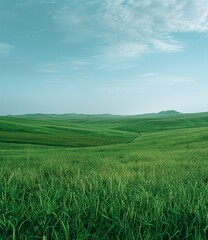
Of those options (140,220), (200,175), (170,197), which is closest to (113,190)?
(170,197)

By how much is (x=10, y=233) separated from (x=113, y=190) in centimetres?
157

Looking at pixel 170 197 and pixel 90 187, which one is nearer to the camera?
pixel 170 197

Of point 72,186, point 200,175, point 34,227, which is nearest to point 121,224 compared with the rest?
point 34,227

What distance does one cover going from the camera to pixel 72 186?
4895 mm

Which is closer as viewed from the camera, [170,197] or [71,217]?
[71,217]

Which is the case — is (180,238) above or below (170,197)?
below

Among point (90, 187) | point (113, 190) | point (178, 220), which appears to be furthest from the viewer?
point (90, 187)

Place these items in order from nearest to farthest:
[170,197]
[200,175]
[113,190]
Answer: [170,197] < [113,190] < [200,175]

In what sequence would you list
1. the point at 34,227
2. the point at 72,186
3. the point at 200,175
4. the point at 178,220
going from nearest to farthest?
1. the point at 34,227
2. the point at 178,220
3. the point at 72,186
4. the point at 200,175

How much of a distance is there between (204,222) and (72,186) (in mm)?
2496

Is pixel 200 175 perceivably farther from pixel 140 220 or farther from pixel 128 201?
pixel 140 220

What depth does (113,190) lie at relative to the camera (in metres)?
4.02

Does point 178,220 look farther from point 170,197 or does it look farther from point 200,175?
point 200,175

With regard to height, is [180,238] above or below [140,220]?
below
